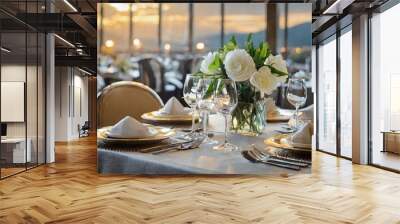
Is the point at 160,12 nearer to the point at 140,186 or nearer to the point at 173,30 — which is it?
the point at 173,30

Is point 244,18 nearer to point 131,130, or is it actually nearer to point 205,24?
point 205,24

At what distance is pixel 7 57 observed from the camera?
17.9 feet

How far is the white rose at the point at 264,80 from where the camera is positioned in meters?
1.23

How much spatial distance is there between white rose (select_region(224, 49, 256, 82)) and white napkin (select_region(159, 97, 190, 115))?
267cm

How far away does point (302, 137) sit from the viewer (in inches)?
181

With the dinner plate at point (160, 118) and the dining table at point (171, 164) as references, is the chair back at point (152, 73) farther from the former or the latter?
the dining table at point (171, 164)

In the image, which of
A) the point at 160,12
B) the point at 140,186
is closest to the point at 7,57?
the point at 160,12

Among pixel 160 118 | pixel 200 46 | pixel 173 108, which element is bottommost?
pixel 160 118

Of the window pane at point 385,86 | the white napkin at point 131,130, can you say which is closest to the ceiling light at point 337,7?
the window pane at point 385,86

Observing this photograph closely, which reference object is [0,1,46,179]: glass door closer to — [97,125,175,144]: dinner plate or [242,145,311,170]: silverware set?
[97,125,175,144]: dinner plate

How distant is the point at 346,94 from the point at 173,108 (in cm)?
461

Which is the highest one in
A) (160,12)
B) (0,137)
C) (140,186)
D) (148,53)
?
(160,12)

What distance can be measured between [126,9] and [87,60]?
21.3 ft

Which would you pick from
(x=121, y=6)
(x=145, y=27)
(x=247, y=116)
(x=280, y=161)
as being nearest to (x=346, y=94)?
(x=280, y=161)
